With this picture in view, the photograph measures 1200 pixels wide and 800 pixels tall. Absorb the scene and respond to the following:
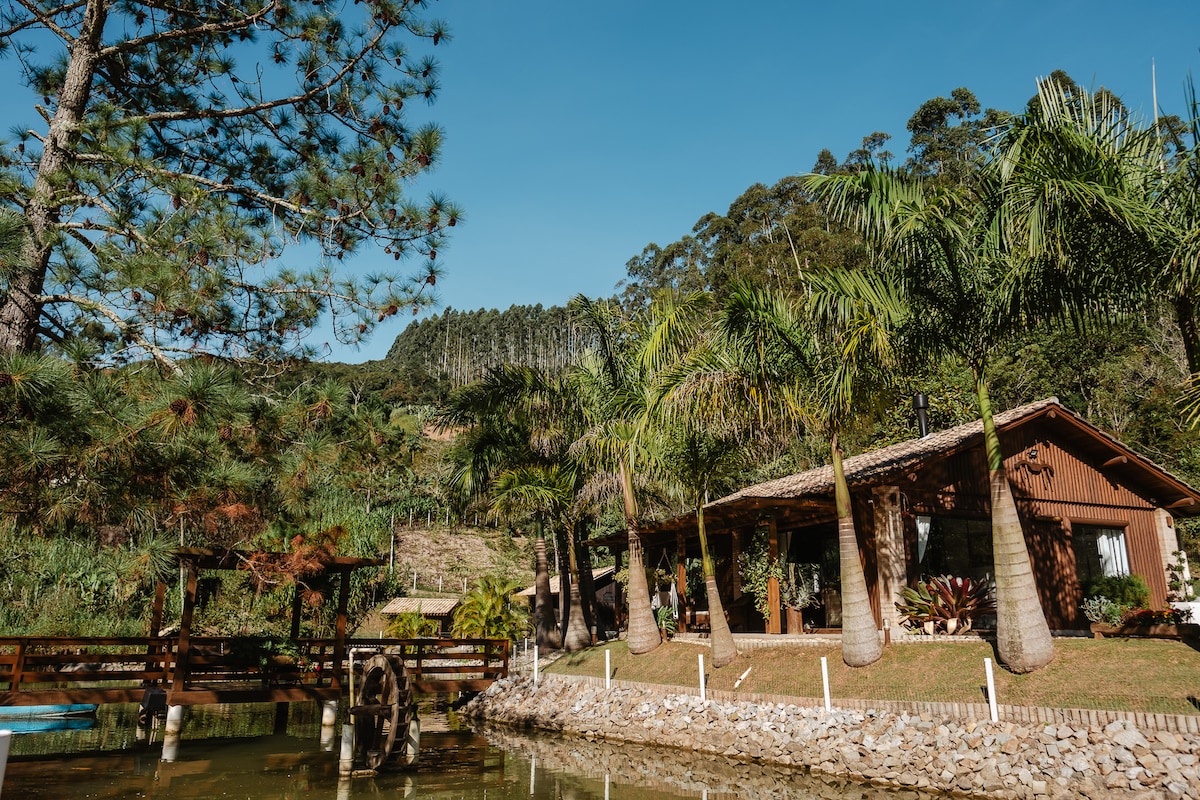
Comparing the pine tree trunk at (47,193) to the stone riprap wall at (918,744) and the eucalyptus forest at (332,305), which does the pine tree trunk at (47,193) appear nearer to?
the eucalyptus forest at (332,305)

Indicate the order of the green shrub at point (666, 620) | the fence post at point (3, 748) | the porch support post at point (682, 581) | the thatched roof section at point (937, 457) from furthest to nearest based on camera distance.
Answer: the porch support post at point (682, 581), the green shrub at point (666, 620), the thatched roof section at point (937, 457), the fence post at point (3, 748)

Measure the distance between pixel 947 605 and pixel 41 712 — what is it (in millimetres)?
16973

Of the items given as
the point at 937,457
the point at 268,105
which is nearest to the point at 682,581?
the point at 937,457

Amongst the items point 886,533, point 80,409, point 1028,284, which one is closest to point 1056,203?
point 1028,284

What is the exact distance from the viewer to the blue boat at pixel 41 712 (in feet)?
47.2

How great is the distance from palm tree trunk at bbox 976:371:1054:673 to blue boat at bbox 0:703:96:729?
16117 mm

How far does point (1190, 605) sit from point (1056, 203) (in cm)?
1078

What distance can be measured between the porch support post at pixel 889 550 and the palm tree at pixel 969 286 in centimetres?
419

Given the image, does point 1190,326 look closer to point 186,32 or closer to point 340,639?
point 186,32

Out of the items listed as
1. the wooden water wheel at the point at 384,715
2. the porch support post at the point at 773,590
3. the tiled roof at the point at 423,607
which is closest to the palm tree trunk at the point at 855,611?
the porch support post at the point at 773,590

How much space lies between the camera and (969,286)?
1309 cm

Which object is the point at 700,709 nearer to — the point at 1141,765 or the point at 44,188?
the point at 1141,765

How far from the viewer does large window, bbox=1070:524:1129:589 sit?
64.8ft

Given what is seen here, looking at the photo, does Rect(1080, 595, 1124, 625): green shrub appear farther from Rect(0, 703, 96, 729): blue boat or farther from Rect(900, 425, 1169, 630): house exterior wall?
Rect(0, 703, 96, 729): blue boat
